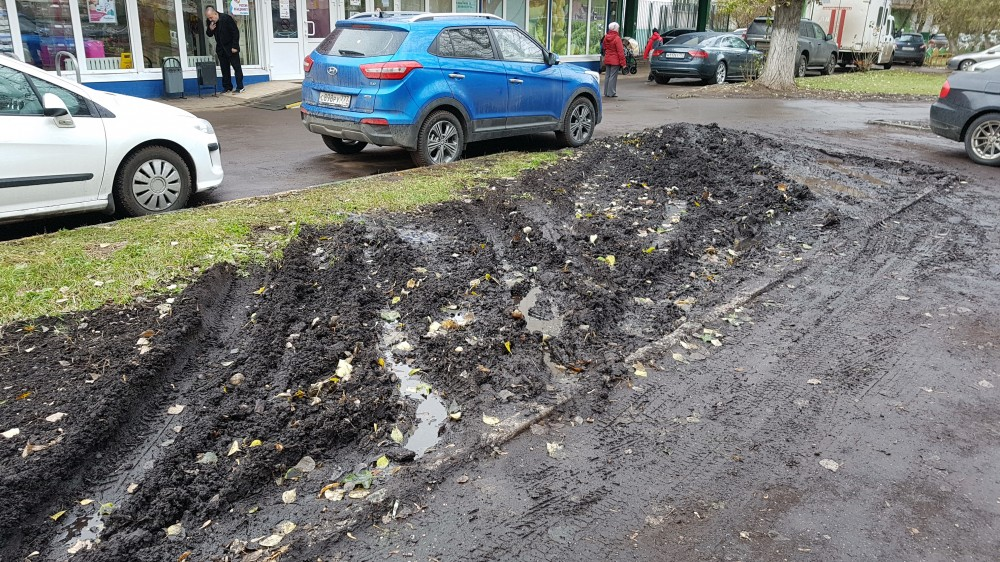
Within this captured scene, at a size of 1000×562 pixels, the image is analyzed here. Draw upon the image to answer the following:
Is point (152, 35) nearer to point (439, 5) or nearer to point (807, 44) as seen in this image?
point (439, 5)

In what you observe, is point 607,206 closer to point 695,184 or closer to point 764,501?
point 695,184

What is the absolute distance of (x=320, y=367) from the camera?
15.3 ft

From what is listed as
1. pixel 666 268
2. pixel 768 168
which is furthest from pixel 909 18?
pixel 666 268

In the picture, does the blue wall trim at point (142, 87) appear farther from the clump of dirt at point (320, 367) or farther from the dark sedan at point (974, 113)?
the dark sedan at point (974, 113)

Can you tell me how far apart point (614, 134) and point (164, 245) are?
9.27 metres

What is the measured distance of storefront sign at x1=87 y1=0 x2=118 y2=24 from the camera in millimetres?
16641

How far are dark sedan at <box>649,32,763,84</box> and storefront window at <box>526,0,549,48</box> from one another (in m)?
4.16

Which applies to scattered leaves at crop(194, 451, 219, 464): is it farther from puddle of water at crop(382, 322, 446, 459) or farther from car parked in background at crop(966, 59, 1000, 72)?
car parked in background at crop(966, 59, 1000, 72)

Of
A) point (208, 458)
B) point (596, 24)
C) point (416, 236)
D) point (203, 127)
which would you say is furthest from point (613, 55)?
point (208, 458)

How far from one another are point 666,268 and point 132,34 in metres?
15.3

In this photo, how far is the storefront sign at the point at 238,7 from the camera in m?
19.0

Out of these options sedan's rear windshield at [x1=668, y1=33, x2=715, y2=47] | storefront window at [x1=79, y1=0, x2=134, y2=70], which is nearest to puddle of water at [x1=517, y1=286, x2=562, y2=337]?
storefront window at [x1=79, y1=0, x2=134, y2=70]

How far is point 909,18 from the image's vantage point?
2077 inches

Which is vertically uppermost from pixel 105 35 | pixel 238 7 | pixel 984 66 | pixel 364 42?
pixel 238 7
